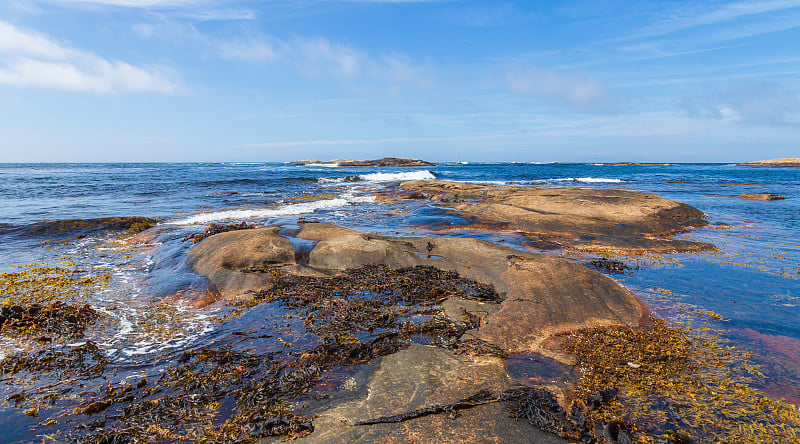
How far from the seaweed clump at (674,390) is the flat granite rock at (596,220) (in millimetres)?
7315

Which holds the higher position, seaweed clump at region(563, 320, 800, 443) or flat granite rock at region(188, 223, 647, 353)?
flat granite rock at region(188, 223, 647, 353)

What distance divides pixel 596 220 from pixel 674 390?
1298 cm

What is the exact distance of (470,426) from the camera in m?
4.12

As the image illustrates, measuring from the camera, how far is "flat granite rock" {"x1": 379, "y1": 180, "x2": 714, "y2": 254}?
44.0 ft

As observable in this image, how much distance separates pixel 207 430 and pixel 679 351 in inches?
276

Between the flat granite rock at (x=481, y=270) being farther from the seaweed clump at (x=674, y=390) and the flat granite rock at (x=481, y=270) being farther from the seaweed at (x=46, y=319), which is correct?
the seaweed at (x=46, y=319)

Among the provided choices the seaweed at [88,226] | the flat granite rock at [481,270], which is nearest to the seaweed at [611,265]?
the flat granite rock at [481,270]

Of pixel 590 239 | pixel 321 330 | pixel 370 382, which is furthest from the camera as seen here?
pixel 590 239

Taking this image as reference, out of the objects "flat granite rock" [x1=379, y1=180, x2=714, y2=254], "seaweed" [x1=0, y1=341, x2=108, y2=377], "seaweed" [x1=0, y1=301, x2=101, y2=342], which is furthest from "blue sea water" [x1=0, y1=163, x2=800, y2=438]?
"flat granite rock" [x1=379, y1=180, x2=714, y2=254]

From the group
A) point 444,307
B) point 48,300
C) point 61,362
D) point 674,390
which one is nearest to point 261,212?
point 48,300

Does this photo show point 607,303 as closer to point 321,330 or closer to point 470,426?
point 470,426

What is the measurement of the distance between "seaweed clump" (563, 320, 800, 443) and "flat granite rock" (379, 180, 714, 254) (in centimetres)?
731

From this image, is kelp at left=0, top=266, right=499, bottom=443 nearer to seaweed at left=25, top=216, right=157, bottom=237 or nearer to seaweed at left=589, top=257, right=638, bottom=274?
seaweed at left=589, top=257, right=638, bottom=274

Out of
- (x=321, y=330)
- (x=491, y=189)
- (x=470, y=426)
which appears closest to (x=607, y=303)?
(x=470, y=426)
